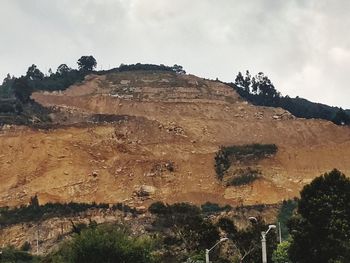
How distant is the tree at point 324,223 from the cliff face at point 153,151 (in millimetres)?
44377

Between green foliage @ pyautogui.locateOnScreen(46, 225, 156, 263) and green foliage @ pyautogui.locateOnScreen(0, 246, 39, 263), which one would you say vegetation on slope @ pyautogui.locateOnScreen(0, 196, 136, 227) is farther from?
green foliage @ pyautogui.locateOnScreen(46, 225, 156, 263)

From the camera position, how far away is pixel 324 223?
34.6 meters

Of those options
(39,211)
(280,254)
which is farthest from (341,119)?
(280,254)

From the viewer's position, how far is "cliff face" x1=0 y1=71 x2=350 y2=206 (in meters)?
81.1

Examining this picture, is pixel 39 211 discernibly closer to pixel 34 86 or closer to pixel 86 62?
pixel 34 86

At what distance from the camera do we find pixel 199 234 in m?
46.6

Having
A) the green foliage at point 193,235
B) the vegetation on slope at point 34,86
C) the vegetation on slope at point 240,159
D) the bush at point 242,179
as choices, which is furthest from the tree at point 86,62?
the green foliage at point 193,235

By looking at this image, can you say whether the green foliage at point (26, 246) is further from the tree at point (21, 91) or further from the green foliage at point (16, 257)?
the tree at point (21, 91)

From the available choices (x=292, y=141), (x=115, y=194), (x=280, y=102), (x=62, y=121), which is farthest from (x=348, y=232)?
(x=280, y=102)

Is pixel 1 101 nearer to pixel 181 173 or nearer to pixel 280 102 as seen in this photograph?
pixel 181 173

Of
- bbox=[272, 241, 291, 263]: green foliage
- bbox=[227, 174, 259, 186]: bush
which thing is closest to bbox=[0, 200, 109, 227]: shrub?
bbox=[227, 174, 259, 186]: bush

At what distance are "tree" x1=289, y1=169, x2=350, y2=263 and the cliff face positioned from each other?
4438cm

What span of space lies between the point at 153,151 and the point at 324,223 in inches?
2209

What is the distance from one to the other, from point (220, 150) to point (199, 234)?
44.8 m
